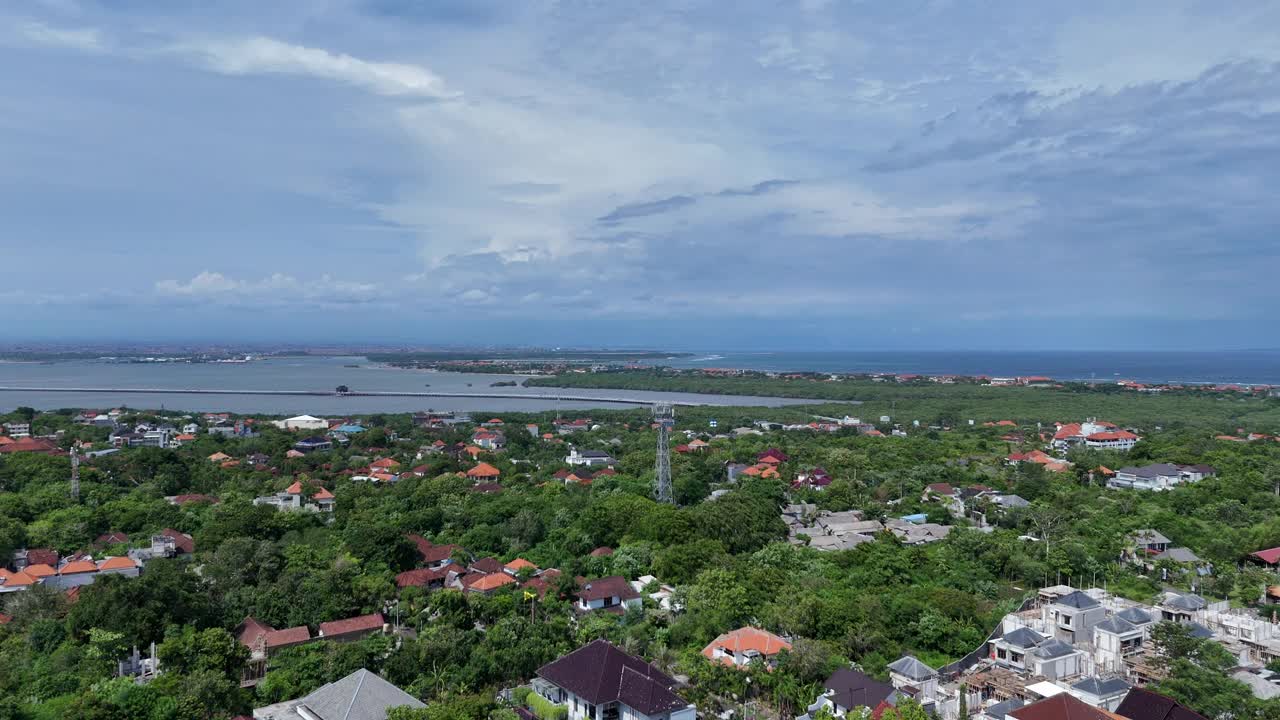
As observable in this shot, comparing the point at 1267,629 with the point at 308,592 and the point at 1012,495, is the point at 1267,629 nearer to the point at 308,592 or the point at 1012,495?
the point at 1012,495

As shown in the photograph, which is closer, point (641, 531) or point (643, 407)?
point (641, 531)

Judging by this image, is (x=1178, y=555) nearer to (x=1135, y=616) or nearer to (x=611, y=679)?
(x=1135, y=616)

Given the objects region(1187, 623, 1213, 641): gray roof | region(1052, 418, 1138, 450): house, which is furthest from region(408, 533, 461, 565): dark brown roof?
region(1052, 418, 1138, 450): house

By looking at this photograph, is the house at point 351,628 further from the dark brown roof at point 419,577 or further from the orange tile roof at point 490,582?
the orange tile roof at point 490,582

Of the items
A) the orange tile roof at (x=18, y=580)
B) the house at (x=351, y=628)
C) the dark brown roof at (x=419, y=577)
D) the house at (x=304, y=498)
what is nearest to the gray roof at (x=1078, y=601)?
the house at (x=351, y=628)

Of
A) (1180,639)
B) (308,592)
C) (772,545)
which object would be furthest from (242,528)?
(1180,639)
